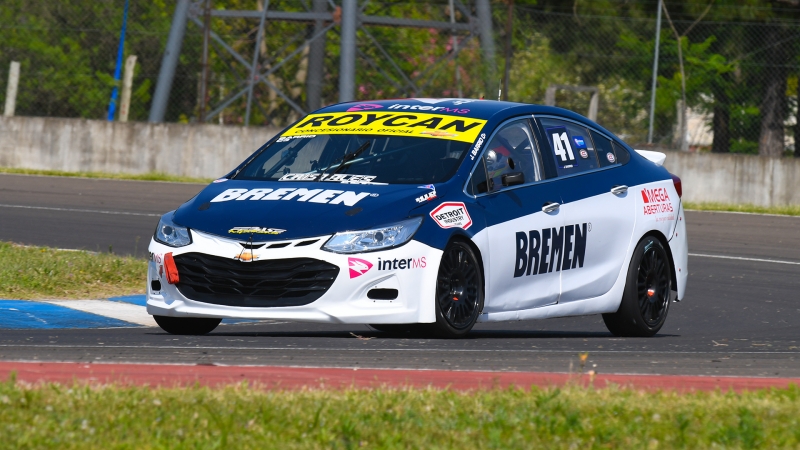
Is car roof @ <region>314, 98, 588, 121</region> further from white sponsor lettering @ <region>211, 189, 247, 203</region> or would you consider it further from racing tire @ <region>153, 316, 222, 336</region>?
racing tire @ <region>153, 316, 222, 336</region>

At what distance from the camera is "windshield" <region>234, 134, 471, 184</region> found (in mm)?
8398

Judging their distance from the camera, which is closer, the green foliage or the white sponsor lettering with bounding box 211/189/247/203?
the white sponsor lettering with bounding box 211/189/247/203

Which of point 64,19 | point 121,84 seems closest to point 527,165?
point 121,84

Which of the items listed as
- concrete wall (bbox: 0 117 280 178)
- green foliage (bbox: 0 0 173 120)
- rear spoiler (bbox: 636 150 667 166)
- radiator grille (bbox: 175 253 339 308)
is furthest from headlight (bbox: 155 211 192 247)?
green foliage (bbox: 0 0 173 120)

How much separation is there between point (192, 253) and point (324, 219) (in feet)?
2.58

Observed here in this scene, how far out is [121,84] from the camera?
28.8m

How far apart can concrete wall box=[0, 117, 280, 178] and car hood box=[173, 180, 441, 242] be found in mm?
15549

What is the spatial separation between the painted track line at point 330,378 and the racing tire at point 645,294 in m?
2.72

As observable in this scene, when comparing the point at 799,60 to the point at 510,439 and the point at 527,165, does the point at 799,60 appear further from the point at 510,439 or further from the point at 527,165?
the point at 510,439

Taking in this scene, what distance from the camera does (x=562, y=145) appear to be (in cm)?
925

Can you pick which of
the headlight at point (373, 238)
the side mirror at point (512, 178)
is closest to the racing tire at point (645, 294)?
the side mirror at point (512, 178)

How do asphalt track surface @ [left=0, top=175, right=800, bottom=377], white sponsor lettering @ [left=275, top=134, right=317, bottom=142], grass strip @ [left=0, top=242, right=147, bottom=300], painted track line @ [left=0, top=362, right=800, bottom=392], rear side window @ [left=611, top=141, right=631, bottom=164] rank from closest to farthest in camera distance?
1. painted track line @ [left=0, top=362, right=800, bottom=392]
2. asphalt track surface @ [left=0, top=175, right=800, bottom=377]
3. white sponsor lettering @ [left=275, top=134, right=317, bottom=142]
4. rear side window @ [left=611, top=141, right=631, bottom=164]
5. grass strip @ [left=0, top=242, right=147, bottom=300]

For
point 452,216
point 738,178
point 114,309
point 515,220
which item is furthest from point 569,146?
point 738,178

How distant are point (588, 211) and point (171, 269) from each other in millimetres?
2810
